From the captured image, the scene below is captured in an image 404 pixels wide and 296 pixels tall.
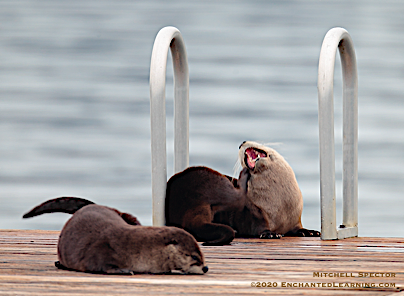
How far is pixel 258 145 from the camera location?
369 cm

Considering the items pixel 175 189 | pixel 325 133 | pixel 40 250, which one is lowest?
pixel 40 250

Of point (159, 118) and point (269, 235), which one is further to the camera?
point (269, 235)

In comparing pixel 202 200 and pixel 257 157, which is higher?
pixel 257 157

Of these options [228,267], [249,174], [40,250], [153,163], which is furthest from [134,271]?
[249,174]

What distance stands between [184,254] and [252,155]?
1.44 m

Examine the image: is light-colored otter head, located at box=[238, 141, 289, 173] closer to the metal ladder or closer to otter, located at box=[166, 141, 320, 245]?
otter, located at box=[166, 141, 320, 245]

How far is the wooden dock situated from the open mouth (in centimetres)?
55

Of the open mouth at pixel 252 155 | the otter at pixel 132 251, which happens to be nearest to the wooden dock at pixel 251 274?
the otter at pixel 132 251

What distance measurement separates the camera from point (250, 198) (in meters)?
3.55

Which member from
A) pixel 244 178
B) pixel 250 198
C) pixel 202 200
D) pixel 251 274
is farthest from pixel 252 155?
pixel 251 274

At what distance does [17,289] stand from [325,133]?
187 centimetres

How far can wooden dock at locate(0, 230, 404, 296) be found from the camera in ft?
6.76

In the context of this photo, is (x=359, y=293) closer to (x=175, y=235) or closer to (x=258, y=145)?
(x=175, y=235)

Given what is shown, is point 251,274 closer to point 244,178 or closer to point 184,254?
point 184,254
